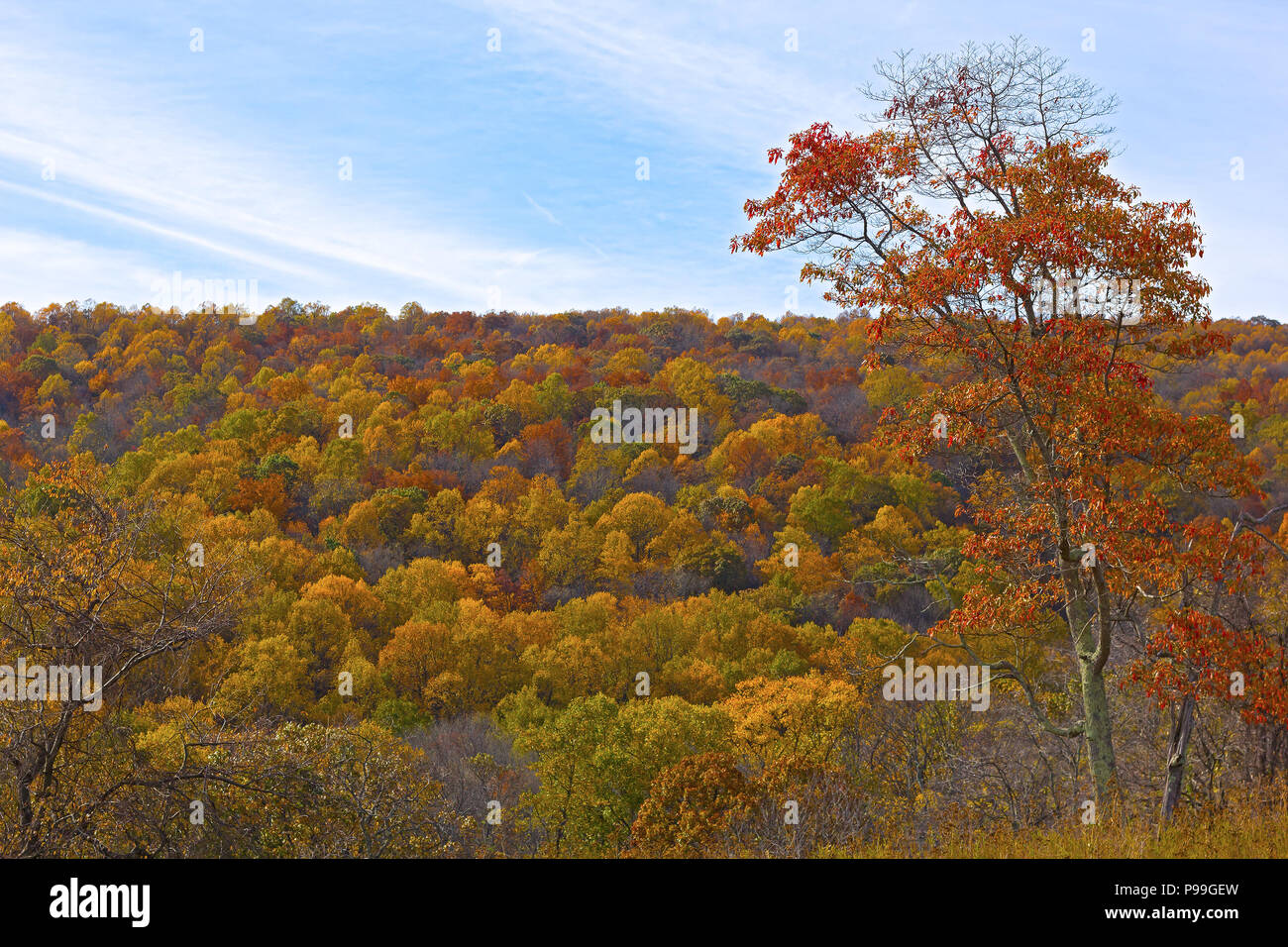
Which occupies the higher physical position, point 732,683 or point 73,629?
point 73,629

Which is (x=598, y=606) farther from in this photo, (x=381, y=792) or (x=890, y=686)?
(x=381, y=792)

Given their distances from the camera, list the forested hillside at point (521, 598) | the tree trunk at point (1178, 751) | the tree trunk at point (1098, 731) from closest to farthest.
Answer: the tree trunk at point (1178, 751) → the tree trunk at point (1098, 731) → the forested hillside at point (521, 598)

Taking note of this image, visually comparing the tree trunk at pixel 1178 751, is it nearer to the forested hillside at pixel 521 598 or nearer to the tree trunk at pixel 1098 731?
the forested hillside at pixel 521 598

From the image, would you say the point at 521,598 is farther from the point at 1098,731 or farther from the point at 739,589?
the point at 1098,731

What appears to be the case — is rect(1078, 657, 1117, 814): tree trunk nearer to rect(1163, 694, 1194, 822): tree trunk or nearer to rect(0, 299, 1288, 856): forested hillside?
rect(0, 299, 1288, 856): forested hillside

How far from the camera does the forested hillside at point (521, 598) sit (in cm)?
1253

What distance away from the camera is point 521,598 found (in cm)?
6662

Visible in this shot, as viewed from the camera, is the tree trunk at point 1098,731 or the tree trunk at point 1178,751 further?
the tree trunk at point 1098,731

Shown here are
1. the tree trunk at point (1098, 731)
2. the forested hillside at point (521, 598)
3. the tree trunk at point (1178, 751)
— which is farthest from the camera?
the forested hillside at point (521, 598)

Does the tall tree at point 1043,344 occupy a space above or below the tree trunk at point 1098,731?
above

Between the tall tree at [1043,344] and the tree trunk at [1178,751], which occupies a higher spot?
the tall tree at [1043,344]

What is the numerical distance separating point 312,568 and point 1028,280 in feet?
186

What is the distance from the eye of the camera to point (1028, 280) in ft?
36.5

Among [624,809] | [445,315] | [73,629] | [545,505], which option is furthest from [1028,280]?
[445,315]
